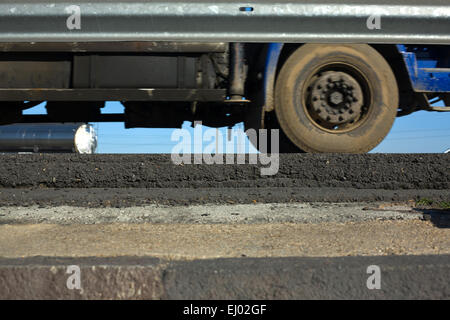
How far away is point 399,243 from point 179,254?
1113 millimetres

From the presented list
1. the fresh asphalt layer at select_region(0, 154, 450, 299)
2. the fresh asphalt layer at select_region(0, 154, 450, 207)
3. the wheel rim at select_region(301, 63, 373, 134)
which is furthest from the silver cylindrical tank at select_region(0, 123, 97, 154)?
the wheel rim at select_region(301, 63, 373, 134)

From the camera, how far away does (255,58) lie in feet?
13.6

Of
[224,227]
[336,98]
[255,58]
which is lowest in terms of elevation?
[224,227]

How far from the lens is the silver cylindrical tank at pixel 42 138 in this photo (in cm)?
1884

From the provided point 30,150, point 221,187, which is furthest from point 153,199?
point 30,150

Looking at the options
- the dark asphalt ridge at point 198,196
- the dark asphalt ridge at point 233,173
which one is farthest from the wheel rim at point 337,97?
the dark asphalt ridge at point 198,196

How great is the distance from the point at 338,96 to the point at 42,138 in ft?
59.4

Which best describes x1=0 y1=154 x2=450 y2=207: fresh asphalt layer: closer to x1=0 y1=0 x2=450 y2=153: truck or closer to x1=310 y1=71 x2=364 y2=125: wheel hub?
x1=0 y1=0 x2=450 y2=153: truck

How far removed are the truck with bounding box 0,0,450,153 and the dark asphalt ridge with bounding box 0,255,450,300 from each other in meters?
2.57

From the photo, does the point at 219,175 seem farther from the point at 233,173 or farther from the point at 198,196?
the point at 198,196

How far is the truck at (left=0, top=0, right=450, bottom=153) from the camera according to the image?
3.52m

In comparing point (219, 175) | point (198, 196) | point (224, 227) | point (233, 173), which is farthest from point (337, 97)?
point (224, 227)

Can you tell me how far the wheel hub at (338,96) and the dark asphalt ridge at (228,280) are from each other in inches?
103

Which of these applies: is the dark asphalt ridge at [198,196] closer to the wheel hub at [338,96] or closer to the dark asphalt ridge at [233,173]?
the dark asphalt ridge at [233,173]
